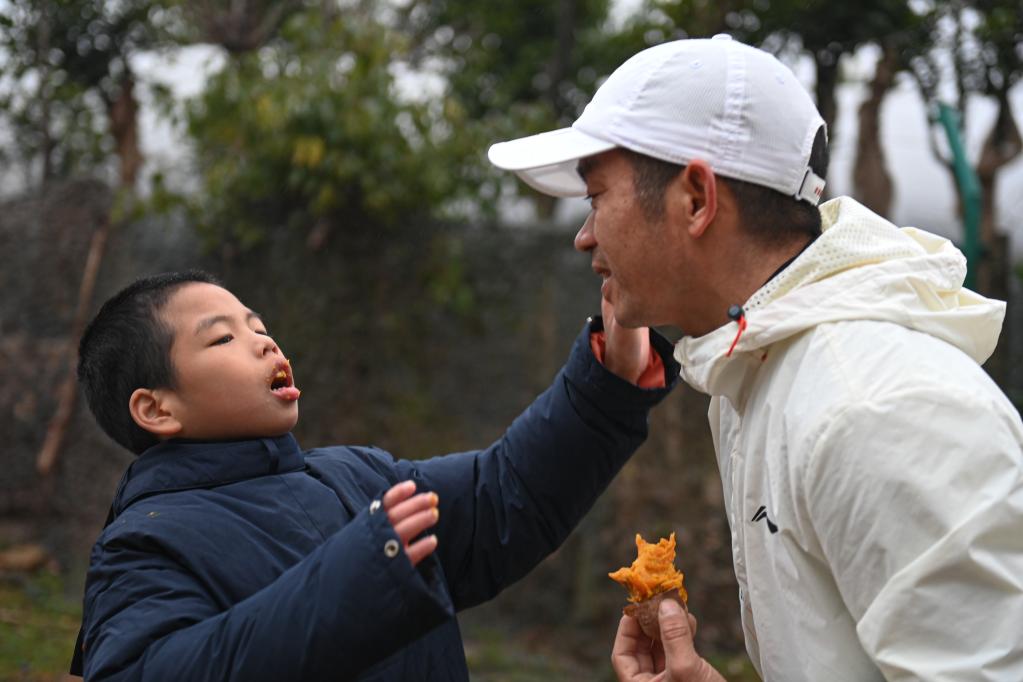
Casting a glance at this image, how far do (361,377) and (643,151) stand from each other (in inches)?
162

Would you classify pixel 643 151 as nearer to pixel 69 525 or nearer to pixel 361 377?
pixel 361 377

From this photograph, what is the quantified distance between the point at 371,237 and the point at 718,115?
4118 millimetres

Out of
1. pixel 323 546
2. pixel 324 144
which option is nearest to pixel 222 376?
pixel 323 546

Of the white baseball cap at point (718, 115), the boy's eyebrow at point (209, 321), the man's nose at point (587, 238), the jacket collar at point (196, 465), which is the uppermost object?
the white baseball cap at point (718, 115)

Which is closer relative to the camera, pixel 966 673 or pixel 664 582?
pixel 966 673

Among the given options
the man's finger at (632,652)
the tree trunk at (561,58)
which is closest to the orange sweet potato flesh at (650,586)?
the man's finger at (632,652)

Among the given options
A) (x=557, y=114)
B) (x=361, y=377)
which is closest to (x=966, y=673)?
(x=361, y=377)

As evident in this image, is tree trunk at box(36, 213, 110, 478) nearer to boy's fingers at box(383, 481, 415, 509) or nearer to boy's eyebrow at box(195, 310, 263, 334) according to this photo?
boy's eyebrow at box(195, 310, 263, 334)

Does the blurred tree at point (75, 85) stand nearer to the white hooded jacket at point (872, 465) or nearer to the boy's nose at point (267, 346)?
the boy's nose at point (267, 346)

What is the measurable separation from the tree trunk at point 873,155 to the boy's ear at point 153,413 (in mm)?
3931

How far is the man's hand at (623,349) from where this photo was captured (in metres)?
2.37

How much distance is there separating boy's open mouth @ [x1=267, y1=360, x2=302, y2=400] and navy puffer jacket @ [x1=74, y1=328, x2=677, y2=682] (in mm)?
93

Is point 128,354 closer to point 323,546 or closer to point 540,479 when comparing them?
point 323,546

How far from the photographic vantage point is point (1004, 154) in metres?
5.00
